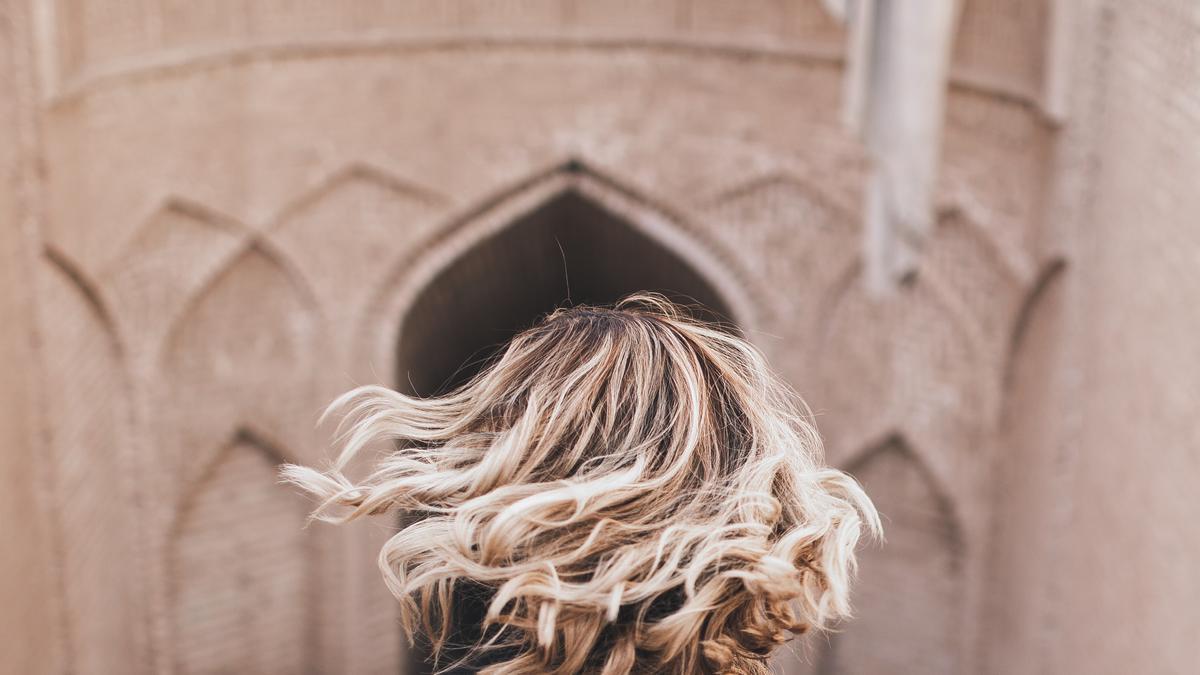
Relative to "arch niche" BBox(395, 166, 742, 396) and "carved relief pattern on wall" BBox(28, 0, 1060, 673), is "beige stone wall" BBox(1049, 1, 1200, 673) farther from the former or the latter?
"arch niche" BBox(395, 166, 742, 396)

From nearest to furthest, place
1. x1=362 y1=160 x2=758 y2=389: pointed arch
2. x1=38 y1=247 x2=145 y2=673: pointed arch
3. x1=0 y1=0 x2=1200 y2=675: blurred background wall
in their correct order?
1. x1=38 y1=247 x2=145 y2=673: pointed arch
2. x1=0 y1=0 x2=1200 y2=675: blurred background wall
3. x1=362 y1=160 x2=758 y2=389: pointed arch

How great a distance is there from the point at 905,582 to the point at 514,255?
236cm

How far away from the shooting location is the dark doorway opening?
16.6 ft

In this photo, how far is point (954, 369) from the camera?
4914 mm

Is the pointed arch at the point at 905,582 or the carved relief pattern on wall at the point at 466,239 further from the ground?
the carved relief pattern on wall at the point at 466,239

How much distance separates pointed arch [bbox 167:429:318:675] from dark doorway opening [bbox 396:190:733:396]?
0.79 metres

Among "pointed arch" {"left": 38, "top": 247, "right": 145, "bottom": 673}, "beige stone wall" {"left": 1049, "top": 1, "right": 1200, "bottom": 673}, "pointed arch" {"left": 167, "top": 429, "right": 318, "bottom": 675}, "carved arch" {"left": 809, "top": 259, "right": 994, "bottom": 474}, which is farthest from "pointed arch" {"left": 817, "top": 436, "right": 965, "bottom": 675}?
"pointed arch" {"left": 38, "top": 247, "right": 145, "bottom": 673}

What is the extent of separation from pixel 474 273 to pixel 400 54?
104cm

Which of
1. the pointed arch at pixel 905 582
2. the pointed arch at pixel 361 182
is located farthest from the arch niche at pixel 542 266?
the pointed arch at pixel 905 582

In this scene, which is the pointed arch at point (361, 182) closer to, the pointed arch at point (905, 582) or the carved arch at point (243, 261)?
the carved arch at point (243, 261)

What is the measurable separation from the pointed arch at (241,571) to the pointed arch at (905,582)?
7.97ft

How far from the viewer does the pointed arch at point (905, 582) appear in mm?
5043

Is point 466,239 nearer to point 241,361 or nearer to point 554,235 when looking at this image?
point 554,235

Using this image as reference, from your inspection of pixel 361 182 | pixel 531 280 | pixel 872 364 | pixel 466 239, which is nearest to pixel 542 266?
pixel 531 280
